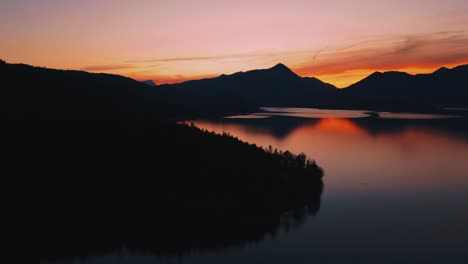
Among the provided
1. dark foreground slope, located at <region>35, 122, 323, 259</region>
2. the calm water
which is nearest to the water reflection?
the calm water

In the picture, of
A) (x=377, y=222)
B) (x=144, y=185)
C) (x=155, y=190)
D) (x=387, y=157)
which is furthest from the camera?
(x=387, y=157)

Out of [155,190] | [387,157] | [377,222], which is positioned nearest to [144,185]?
[155,190]

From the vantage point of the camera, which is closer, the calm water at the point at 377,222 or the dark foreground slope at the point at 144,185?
the calm water at the point at 377,222

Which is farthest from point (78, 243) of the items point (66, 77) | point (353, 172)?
point (66, 77)

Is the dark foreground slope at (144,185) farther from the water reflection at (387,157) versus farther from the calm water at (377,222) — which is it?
the water reflection at (387,157)

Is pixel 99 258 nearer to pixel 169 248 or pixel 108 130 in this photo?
pixel 169 248

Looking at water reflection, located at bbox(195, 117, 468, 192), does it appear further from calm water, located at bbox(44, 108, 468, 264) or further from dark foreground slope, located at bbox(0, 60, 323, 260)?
dark foreground slope, located at bbox(0, 60, 323, 260)

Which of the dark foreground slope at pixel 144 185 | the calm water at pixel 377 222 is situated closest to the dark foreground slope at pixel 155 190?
the dark foreground slope at pixel 144 185

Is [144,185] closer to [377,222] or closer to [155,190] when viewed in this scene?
[155,190]
